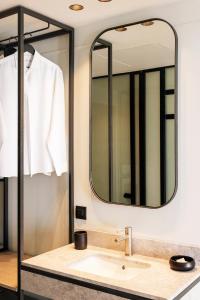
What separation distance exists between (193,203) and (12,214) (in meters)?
1.56

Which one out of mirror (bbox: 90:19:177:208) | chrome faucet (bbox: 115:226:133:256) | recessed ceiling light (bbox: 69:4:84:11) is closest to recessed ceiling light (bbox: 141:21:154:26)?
mirror (bbox: 90:19:177:208)

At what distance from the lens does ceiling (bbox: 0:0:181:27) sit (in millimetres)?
2188

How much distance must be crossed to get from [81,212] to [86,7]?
1364 millimetres

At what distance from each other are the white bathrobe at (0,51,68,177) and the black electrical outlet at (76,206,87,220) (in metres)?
0.29

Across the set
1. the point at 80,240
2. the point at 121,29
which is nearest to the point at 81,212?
the point at 80,240

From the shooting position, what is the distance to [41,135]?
8.24ft

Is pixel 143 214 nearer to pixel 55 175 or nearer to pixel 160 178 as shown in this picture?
pixel 160 178

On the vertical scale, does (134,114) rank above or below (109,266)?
above

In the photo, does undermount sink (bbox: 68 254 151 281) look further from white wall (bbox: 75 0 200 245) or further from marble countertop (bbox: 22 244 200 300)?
white wall (bbox: 75 0 200 245)

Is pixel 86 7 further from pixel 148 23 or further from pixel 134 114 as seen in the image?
pixel 134 114

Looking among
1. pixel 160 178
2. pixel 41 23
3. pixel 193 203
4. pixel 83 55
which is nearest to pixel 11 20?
pixel 41 23

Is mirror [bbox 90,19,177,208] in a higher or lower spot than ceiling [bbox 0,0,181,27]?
lower

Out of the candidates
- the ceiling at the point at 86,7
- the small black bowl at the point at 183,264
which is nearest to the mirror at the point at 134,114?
the ceiling at the point at 86,7

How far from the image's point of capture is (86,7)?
2.28 metres
